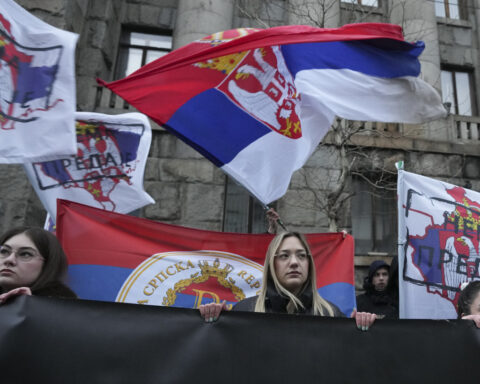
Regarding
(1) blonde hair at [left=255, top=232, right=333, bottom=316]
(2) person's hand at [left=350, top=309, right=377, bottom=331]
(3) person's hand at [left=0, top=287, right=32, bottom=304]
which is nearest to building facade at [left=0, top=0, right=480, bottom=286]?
(1) blonde hair at [left=255, top=232, right=333, bottom=316]

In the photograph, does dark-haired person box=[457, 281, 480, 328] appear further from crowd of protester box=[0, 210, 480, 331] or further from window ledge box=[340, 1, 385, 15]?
window ledge box=[340, 1, 385, 15]

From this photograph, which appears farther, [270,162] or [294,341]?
[270,162]

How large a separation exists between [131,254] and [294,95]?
6.94 feet

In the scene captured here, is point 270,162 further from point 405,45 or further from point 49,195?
point 49,195

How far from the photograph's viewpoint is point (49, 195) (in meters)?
4.34

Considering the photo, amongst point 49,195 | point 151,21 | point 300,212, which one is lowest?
point 49,195

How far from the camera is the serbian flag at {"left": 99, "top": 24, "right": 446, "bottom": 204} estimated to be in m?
3.79

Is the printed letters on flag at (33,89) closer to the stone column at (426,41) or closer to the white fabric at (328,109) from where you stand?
the white fabric at (328,109)

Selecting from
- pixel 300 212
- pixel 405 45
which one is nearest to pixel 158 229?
pixel 405 45

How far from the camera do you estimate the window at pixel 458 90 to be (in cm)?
1030

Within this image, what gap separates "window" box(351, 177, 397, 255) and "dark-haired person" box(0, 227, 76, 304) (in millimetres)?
7106

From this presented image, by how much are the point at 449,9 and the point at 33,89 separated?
11.3 meters

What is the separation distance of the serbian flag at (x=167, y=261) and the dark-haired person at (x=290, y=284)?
1263 millimetres

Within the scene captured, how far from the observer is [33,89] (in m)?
3.00
